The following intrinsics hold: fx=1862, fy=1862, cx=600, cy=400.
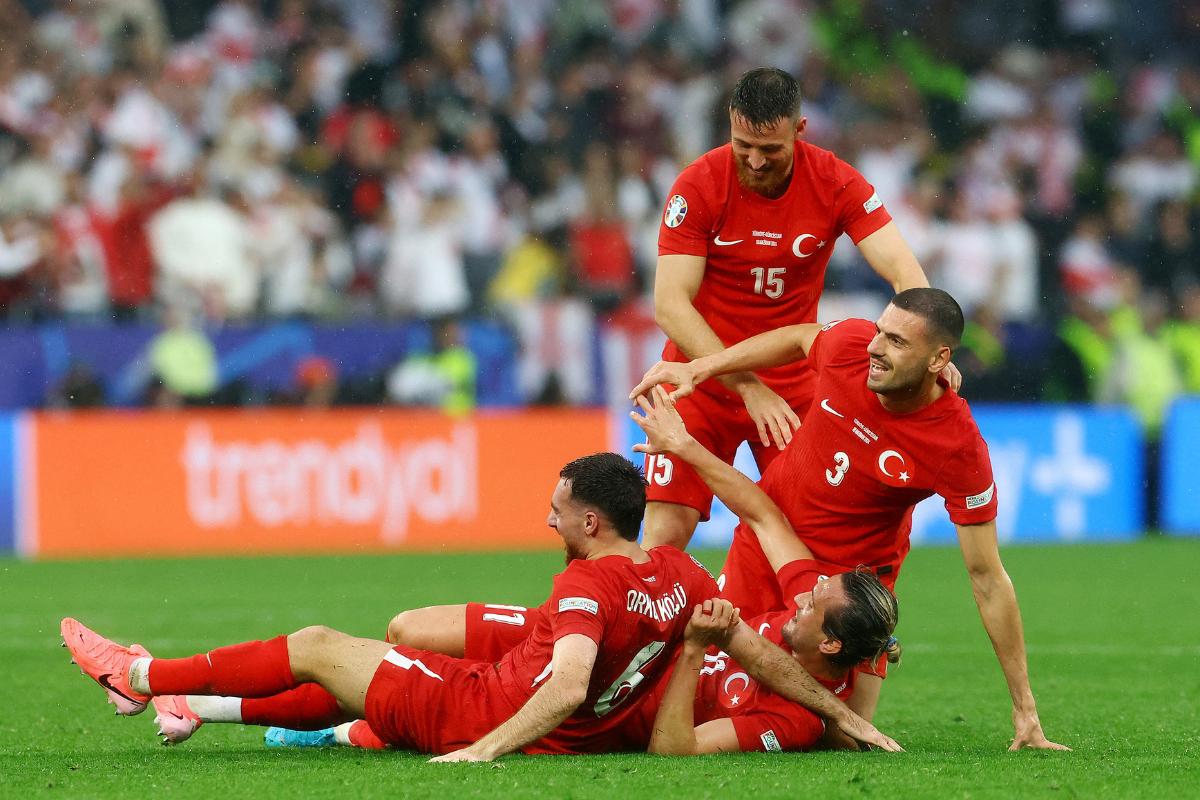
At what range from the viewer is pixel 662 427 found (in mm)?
6695

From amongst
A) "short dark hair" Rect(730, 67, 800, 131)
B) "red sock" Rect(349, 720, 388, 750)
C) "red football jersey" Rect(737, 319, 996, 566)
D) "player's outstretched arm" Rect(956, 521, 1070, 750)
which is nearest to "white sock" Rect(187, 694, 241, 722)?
"red sock" Rect(349, 720, 388, 750)

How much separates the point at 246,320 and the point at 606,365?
9.64ft

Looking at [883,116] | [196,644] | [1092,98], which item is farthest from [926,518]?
[196,644]

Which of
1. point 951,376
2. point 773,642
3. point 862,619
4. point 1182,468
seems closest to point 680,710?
point 773,642

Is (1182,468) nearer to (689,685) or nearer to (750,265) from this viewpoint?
(750,265)

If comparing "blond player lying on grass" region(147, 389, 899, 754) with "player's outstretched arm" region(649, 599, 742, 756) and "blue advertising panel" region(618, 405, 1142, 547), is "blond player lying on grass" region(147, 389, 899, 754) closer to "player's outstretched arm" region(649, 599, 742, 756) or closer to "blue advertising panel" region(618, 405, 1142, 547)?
"player's outstretched arm" region(649, 599, 742, 756)

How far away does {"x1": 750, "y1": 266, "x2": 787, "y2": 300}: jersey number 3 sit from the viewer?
24.1 ft

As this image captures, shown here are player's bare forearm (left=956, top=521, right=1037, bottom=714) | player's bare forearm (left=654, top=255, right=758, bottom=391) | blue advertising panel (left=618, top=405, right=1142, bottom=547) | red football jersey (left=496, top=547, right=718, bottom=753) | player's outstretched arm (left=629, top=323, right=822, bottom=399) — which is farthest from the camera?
blue advertising panel (left=618, top=405, right=1142, bottom=547)

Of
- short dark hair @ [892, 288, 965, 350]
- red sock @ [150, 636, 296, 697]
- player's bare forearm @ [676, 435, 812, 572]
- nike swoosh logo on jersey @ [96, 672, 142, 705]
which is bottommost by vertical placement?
nike swoosh logo on jersey @ [96, 672, 142, 705]

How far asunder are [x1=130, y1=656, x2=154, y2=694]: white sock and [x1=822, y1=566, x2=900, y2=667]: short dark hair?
2220mm

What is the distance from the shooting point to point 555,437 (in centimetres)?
1470

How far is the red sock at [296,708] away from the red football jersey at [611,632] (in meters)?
0.60

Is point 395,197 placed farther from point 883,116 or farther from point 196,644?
point 196,644

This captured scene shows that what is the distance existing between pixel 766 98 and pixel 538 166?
1028 cm
